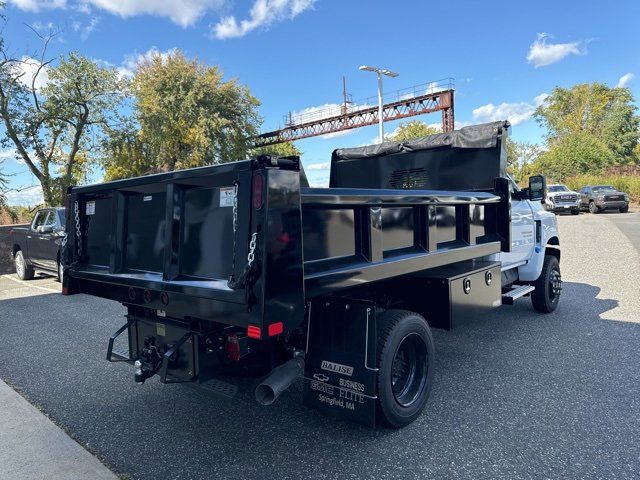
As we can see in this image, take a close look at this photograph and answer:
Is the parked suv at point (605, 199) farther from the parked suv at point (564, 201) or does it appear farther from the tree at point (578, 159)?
the tree at point (578, 159)

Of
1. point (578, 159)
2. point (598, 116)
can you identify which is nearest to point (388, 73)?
point (578, 159)

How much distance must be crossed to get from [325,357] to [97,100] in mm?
19523

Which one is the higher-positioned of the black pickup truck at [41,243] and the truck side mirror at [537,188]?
the truck side mirror at [537,188]

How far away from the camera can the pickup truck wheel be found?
11.7 meters

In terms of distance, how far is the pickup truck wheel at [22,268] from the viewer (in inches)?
462

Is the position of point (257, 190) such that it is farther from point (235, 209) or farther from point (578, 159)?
point (578, 159)

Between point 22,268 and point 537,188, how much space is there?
1245 cm

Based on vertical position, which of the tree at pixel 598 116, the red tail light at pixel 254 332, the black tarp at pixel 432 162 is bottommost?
the red tail light at pixel 254 332

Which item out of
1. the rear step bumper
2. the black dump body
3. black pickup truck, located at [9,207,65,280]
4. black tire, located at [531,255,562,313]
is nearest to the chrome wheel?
the black dump body

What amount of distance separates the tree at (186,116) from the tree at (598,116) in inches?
1662

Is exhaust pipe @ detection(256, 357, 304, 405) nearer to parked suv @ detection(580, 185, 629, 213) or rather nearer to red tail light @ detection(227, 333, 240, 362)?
red tail light @ detection(227, 333, 240, 362)

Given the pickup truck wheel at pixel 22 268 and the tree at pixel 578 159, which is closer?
the pickup truck wheel at pixel 22 268

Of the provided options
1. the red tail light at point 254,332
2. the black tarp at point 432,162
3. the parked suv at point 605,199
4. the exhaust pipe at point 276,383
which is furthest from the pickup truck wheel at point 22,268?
the parked suv at point 605,199

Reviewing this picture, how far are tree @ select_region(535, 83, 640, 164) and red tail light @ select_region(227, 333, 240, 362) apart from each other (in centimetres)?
6094
